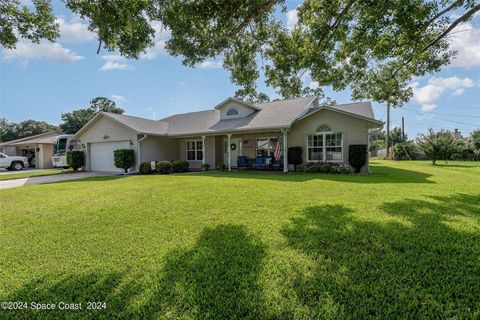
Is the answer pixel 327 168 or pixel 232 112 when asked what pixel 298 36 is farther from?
pixel 232 112

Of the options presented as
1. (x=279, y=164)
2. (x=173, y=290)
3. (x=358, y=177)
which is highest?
(x=279, y=164)

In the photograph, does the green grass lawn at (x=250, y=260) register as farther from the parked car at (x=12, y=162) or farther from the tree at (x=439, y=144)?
the parked car at (x=12, y=162)

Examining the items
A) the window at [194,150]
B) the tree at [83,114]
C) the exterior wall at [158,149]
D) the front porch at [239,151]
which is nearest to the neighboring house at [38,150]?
the tree at [83,114]

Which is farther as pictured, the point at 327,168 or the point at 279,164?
the point at 279,164

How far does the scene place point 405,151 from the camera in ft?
101

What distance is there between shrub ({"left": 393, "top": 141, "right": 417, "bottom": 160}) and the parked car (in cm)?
4218

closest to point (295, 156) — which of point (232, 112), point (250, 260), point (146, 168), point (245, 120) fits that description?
point (245, 120)

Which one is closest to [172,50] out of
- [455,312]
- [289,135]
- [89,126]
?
[455,312]

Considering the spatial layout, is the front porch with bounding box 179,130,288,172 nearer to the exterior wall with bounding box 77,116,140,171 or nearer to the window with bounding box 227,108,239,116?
the window with bounding box 227,108,239,116

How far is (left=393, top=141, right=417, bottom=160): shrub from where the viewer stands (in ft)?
101

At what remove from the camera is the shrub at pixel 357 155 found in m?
13.3

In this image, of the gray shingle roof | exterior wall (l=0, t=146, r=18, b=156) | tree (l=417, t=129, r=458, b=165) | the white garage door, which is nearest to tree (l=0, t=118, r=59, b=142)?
exterior wall (l=0, t=146, r=18, b=156)

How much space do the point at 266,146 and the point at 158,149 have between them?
27.4ft

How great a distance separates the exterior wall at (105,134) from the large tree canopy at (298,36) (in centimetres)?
927
